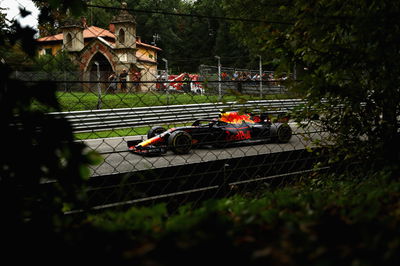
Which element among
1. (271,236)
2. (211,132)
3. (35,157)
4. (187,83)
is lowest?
(211,132)

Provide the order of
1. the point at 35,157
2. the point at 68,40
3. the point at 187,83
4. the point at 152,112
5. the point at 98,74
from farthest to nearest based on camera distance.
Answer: the point at 98,74 < the point at 152,112 < the point at 187,83 < the point at 68,40 < the point at 35,157

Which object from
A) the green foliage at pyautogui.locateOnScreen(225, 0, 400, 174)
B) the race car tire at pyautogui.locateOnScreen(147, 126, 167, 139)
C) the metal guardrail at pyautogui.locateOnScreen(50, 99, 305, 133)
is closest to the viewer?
the green foliage at pyautogui.locateOnScreen(225, 0, 400, 174)

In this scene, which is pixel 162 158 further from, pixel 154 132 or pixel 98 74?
pixel 98 74

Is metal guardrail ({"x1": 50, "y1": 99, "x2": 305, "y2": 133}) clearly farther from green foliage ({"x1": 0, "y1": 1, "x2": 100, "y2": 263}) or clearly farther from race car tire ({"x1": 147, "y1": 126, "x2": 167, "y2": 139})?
race car tire ({"x1": 147, "y1": 126, "x2": 167, "y2": 139})

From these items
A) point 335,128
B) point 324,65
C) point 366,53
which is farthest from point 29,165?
point 335,128

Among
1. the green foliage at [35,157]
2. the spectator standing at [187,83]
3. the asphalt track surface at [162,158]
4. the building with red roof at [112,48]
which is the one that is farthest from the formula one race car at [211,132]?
the green foliage at [35,157]

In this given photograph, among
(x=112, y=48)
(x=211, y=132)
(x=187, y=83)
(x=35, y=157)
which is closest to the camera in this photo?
(x=35, y=157)

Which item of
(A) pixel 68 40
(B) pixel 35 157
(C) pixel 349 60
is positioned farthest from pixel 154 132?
(B) pixel 35 157

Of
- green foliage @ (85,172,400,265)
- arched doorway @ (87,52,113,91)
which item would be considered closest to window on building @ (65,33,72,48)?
arched doorway @ (87,52,113,91)

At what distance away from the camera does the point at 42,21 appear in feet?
4.61

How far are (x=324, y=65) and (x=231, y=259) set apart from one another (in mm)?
1563

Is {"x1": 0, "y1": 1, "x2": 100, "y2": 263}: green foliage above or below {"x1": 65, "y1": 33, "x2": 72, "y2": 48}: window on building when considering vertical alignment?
below

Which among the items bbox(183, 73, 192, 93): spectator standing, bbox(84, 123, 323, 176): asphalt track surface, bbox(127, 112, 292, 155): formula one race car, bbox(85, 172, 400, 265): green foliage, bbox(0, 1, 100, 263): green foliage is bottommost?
bbox(84, 123, 323, 176): asphalt track surface

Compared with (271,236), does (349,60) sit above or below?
above
